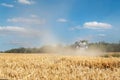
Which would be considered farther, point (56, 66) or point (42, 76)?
point (56, 66)

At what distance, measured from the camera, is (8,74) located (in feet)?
43.4

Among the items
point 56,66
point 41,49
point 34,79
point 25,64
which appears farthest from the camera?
point 41,49

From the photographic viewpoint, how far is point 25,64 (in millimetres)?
17016

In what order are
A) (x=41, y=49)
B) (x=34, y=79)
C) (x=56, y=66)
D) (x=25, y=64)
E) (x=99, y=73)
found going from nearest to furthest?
(x=34, y=79) → (x=99, y=73) → (x=56, y=66) → (x=25, y=64) → (x=41, y=49)

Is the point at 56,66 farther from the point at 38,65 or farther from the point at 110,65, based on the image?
the point at 110,65

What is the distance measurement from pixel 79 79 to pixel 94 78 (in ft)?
1.84

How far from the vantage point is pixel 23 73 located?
13.0 metres

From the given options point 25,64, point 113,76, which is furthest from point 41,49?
point 113,76

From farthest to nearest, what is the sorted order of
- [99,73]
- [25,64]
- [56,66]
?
[25,64]
[56,66]
[99,73]

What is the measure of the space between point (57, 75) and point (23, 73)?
1582 mm

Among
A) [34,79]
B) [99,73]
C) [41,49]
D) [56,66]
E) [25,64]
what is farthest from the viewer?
[41,49]

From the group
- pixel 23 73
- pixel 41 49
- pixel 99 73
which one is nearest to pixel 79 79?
Result: pixel 99 73

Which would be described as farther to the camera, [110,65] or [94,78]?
[110,65]

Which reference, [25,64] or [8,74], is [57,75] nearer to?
[8,74]
